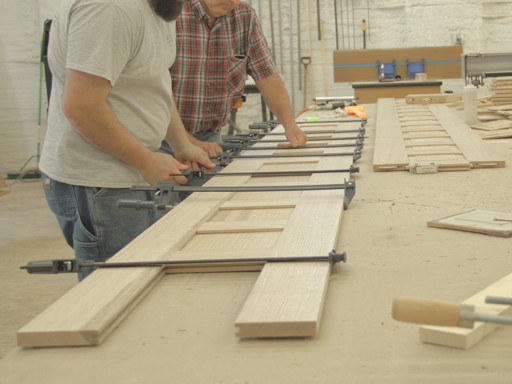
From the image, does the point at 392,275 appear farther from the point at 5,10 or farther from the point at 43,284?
the point at 5,10

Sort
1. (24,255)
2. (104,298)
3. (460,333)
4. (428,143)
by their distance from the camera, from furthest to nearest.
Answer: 1. (24,255)
2. (428,143)
3. (104,298)
4. (460,333)

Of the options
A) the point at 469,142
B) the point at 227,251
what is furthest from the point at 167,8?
the point at 469,142

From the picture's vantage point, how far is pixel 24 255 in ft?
17.9

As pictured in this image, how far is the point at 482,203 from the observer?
2.08 metres

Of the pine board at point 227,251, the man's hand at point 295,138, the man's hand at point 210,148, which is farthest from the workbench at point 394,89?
the pine board at point 227,251

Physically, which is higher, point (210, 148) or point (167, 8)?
point (167, 8)

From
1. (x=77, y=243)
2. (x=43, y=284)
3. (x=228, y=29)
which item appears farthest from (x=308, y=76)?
(x=77, y=243)

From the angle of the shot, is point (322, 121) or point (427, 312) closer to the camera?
point (427, 312)

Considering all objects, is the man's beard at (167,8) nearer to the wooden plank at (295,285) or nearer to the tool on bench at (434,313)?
the wooden plank at (295,285)

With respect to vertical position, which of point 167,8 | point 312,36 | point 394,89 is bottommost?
point 394,89

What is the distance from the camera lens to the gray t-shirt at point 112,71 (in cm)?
199

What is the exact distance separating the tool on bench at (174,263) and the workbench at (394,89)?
230 inches

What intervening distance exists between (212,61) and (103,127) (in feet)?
4.39

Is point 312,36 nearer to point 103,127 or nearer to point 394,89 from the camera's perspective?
point 394,89
